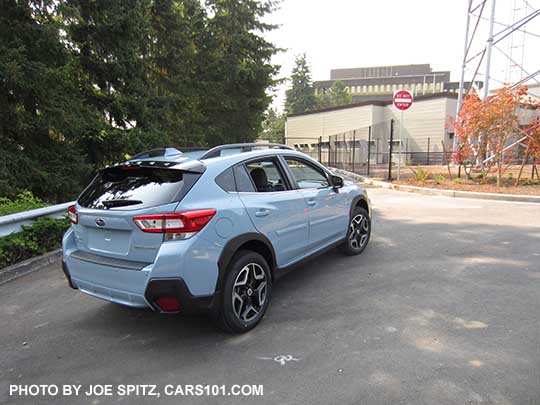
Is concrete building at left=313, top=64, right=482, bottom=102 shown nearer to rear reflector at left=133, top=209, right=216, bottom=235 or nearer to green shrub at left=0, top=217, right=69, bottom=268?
green shrub at left=0, top=217, right=69, bottom=268

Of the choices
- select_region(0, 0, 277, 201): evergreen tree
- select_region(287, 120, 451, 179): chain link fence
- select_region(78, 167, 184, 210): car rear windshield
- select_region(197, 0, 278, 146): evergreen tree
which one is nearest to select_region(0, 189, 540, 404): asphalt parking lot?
select_region(78, 167, 184, 210): car rear windshield

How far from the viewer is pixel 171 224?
283 centimetres

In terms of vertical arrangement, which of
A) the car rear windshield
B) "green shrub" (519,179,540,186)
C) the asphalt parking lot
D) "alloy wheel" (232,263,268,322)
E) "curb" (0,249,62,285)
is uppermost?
the car rear windshield

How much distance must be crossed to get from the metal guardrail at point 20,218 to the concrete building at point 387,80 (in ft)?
305

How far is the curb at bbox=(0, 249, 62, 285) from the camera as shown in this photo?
4773 millimetres

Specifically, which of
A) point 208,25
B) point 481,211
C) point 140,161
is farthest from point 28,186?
point 208,25

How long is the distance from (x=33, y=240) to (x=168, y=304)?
147 inches

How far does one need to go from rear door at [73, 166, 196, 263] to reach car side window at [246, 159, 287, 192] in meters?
0.82

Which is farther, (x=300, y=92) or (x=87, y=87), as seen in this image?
(x=300, y=92)

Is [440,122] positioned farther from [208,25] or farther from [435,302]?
[435,302]

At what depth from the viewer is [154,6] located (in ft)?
44.5

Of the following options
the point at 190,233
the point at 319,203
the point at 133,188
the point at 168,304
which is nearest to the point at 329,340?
the point at 168,304

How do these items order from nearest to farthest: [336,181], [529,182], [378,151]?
[336,181]
[529,182]
[378,151]

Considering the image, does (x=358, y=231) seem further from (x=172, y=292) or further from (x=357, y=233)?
(x=172, y=292)
